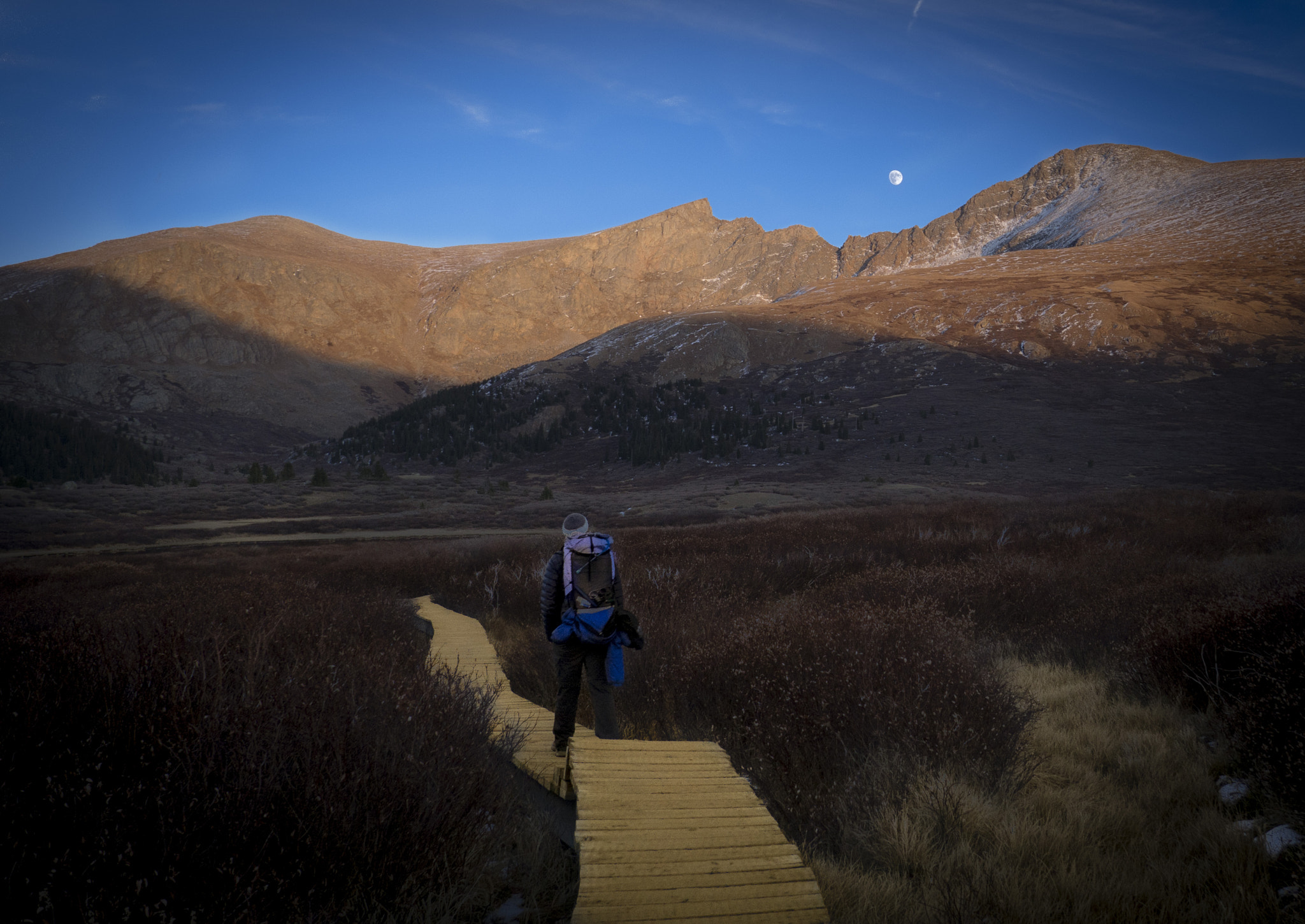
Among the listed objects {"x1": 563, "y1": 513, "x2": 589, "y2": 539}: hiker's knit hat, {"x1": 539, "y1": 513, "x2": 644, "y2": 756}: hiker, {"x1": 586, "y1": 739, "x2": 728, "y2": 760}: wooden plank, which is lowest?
{"x1": 586, "y1": 739, "x2": 728, "y2": 760}: wooden plank

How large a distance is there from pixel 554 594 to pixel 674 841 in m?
2.31

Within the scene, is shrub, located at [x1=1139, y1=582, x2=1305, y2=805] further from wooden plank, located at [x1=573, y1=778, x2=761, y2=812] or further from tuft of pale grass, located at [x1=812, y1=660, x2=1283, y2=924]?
wooden plank, located at [x1=573, y1=778, x2=761, y2=812]

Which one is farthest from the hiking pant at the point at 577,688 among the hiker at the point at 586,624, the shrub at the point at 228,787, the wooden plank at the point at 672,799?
the wooden plank at the point at 672,799

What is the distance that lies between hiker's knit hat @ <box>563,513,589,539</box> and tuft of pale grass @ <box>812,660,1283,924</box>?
2873 millimetres

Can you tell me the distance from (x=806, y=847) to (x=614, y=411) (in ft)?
282

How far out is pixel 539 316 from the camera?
18250 centimetres

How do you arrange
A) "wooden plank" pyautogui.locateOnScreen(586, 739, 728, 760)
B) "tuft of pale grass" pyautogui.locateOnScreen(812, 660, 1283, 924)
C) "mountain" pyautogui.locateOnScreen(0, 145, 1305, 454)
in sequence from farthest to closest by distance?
"mountain" pyautogui.locateOnScreen(0, 145, 1305, 454), "wooden plank" pyautogui.locateOnScreen(586, 739, 728, 760), "tuft of pale grass" pyautogui.locateOnScreen(812, 660, 1283, 924)

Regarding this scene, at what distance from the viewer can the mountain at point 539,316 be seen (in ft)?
290

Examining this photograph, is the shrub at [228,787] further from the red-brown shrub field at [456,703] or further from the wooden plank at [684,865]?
the wooden plank at [684,865]

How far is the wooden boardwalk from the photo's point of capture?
3.10 meters

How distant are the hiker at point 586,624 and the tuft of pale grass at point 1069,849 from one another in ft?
7.18

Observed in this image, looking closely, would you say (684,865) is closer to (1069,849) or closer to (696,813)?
(696,813)

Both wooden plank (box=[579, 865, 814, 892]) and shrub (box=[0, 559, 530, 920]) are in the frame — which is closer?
shrub (box=[0, 559, 530, 920])

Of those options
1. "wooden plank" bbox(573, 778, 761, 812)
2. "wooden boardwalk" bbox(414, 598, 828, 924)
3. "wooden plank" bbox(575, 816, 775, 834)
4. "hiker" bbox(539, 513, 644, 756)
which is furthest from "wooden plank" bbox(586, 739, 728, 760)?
"wooden plank" bbox(575, 816, 775, 834)
